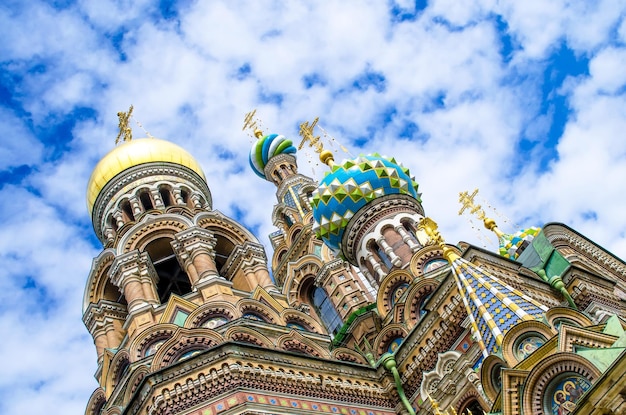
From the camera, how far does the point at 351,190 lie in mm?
12188

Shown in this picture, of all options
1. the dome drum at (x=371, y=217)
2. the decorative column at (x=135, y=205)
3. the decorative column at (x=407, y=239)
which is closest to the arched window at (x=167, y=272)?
the decorative column at (x=135, y=205)

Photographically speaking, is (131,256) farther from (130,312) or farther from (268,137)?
(268,137)

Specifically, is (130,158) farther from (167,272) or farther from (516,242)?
(516,242)

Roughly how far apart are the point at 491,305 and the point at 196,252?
18.3ft

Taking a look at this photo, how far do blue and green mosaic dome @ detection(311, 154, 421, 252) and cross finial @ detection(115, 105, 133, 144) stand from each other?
5.20m

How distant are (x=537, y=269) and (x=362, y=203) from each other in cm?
280

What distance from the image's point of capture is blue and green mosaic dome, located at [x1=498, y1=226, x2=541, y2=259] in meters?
14.8

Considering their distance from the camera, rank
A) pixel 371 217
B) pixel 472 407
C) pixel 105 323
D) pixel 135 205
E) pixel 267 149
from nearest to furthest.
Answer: pixel 472 407 → pixel 105 323 → pixel 371 217 → pixel 135 205 → pixel 267 149

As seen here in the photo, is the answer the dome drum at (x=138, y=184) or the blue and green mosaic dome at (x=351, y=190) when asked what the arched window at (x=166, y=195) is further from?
the blue and green mosaic dome at (x=351, y=190)

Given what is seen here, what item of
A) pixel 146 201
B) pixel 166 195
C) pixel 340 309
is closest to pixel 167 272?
pixel 146 201

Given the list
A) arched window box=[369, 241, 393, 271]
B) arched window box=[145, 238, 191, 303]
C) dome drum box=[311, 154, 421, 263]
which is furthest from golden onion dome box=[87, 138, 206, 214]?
arched window box=[369, 241, 393, 271]

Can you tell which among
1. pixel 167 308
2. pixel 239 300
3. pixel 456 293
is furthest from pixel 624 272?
pixel 167 308

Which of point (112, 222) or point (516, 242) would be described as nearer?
point (112, 222)

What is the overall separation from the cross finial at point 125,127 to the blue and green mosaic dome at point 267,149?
3.41 metres
